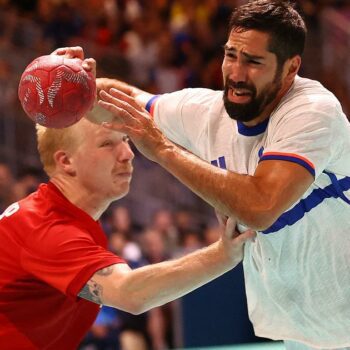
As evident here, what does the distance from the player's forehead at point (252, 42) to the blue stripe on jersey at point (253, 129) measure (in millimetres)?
370

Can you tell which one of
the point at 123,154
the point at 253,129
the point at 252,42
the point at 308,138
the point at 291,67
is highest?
the point at 252,42

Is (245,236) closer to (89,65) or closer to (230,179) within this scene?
(230,179)

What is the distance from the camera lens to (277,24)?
172 inches

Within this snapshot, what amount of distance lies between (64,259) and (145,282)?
0.42 m

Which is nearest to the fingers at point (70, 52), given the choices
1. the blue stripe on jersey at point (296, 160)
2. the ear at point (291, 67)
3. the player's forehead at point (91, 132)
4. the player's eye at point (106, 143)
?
the player's forehead at point (91, 132)

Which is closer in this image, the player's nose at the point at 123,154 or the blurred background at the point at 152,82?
the player's nose at the point at 123,154

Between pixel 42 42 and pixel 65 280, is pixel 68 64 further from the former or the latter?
pixel 42 42

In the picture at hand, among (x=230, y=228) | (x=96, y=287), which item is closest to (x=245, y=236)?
(x=230, y=228)

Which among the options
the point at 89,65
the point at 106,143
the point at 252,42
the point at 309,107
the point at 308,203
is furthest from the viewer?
the point at 106,143

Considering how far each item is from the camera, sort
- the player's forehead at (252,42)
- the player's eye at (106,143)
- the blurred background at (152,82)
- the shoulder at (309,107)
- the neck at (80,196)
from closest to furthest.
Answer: the shoulder at (309,107) < the player's forehead at (252,42) < the neck at (80,196) < the player's eye at (106,143) < the blurred background at (152,82)

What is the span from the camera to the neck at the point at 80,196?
15.9ft

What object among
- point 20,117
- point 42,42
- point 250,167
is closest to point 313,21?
point 42,42

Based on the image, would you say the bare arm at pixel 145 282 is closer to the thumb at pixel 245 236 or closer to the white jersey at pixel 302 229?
the thumb at pixel 245 236

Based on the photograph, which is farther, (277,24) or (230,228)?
(230,228)
